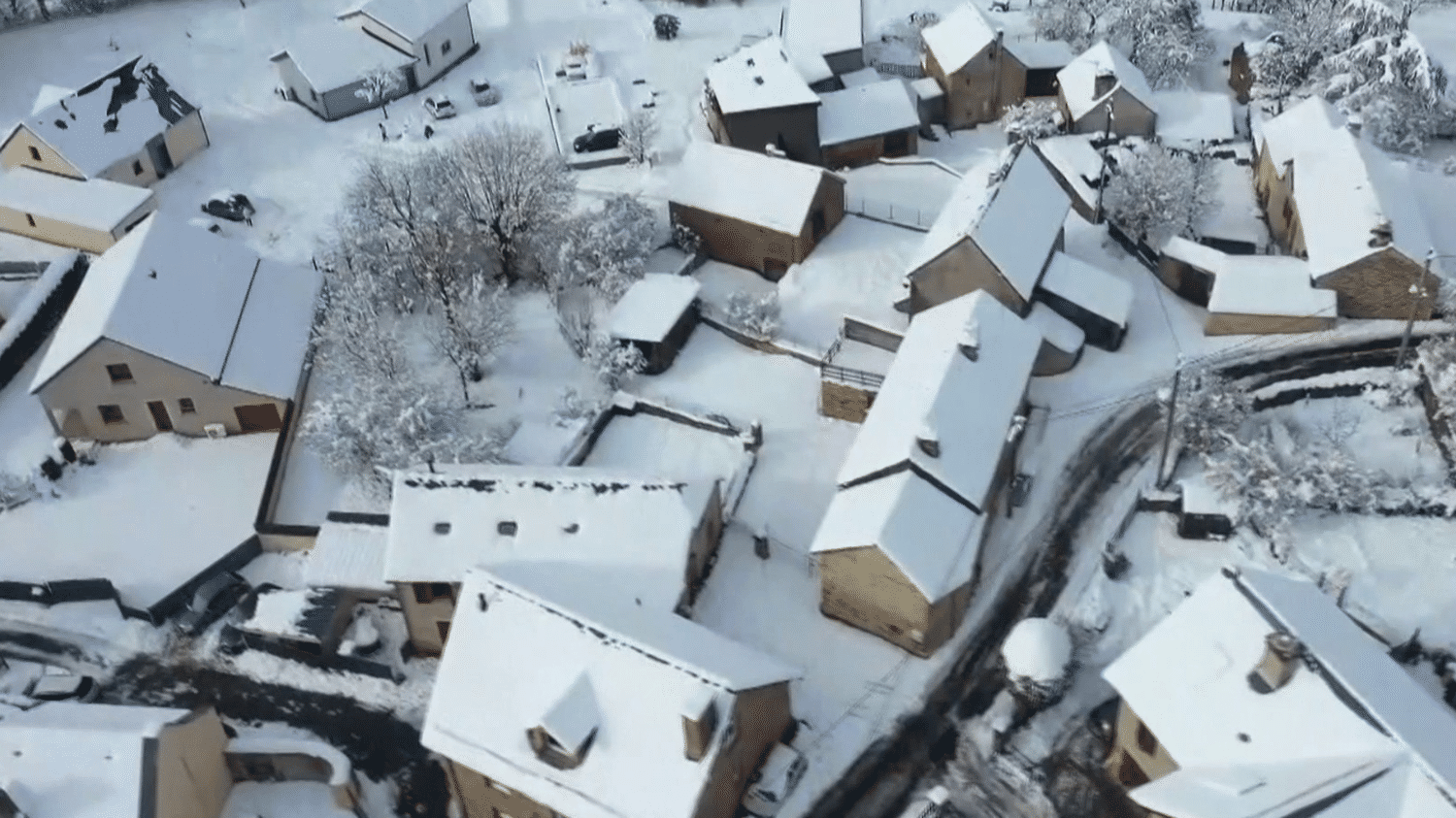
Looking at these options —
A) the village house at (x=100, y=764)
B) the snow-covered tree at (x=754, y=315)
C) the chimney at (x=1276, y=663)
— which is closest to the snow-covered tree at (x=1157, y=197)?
the snow-covered tree at (x=754, y=315)

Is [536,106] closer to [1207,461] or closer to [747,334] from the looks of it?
[747,334]

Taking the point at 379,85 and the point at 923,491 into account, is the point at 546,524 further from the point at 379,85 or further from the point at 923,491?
the point at 379,85

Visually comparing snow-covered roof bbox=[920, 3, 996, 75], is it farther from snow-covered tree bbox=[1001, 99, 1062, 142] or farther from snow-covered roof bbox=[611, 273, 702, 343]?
snow-covered roof bbox=[611, 273, 702, 343]

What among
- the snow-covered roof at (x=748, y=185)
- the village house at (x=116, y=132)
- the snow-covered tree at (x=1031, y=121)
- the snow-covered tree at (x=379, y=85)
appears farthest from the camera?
the snow-covered tree at (x=379, y=85)

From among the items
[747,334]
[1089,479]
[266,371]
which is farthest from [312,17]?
[1089,479]

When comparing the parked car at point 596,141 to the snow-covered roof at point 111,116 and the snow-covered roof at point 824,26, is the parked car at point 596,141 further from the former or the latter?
the snow-covered roof at point 111,116

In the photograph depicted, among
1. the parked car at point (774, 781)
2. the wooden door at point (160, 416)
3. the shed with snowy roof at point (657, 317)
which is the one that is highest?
the shed with snowy roof at point (657, 317)
